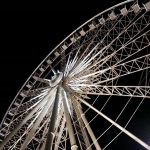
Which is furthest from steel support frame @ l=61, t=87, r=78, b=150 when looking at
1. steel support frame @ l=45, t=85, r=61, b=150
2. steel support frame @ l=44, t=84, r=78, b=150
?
steel support frame @ l=45, t=85, r=61, b=150

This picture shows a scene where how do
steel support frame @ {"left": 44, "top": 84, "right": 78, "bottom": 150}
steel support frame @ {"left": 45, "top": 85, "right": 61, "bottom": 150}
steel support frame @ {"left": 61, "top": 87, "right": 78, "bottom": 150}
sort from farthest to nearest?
steel support frame @ {"left": 61, "top": 87, "right": 78, "bottom": 150}, steel support frame @ {"left": 44, "top": 84, "right": 78, "bottom": 150}, steel support frame @ {"left": 45, "top": 85, "right": 61, "bottom": 150}

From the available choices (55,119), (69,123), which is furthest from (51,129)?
(69,123)

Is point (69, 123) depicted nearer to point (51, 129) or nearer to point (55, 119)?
point (55, 119)

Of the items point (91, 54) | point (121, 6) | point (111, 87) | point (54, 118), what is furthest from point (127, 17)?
point (54, 118)

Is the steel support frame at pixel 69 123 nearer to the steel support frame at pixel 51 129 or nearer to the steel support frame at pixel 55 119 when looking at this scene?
the steel support frame at pixel 55 119

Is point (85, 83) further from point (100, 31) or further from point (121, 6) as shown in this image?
point (121, 6)

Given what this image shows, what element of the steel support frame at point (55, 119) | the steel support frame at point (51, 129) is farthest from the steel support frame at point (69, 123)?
the steel support frame at point (51, 129)

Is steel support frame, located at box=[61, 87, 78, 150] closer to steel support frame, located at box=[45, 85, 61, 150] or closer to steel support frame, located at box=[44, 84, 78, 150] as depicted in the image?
steel support frame, located at box=[44, 84, 78, 150]

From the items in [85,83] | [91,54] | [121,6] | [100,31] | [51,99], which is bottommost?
[51,99]

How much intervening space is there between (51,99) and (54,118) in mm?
2433

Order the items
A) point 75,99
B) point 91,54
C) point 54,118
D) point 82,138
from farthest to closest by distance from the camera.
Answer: point 91,54 < point 75,99 < point 82,138 < point 54,118

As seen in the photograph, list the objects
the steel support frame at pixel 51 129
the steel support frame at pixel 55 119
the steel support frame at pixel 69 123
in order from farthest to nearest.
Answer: the steel support frame at pixel 69 123 < the steel support frame at pixel 55 119 < the steel support frame at pixel 51 129

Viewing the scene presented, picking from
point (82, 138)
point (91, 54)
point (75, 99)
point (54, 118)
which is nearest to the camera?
point (54, 118)

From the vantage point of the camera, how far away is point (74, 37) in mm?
14977
